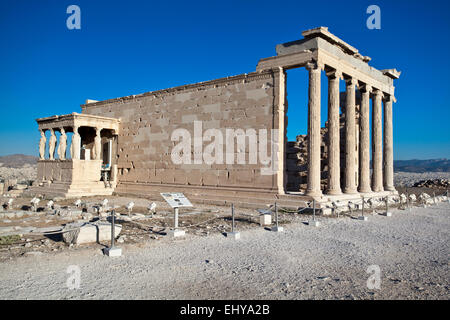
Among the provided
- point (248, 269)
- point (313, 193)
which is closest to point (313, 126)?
point (313, 193)

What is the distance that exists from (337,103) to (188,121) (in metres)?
7.07

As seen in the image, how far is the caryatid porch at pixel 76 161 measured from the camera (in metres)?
19.4

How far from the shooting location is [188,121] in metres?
17.9

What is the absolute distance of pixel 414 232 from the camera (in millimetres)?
9758

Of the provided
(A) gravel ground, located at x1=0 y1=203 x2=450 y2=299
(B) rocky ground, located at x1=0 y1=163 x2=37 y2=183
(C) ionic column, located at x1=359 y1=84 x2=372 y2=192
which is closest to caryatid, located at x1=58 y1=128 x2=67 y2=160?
(B) rocky ground, located at x1=0 y1=163 x2=37 y2=183

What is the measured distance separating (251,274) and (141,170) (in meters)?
15.4

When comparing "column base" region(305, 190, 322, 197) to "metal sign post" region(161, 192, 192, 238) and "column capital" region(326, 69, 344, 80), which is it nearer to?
"column capital" region(326, 69, 344, 80)

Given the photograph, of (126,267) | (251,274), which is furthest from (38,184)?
(251,274)

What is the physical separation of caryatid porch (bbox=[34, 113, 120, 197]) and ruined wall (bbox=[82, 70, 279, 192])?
82 centimetres

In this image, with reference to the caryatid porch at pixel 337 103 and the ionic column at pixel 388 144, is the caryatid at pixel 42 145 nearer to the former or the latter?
the caryatid porch at pixel 337 103

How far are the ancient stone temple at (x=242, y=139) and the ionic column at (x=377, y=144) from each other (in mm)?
54

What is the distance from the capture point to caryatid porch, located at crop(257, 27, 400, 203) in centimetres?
1404

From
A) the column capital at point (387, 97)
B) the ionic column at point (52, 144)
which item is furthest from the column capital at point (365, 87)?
the ionic column at point (52, 144)
